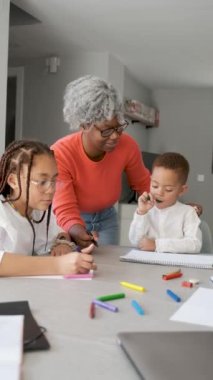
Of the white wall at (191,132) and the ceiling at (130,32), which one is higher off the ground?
the ceiling at (130,32)

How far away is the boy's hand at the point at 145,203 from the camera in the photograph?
147 centimetres

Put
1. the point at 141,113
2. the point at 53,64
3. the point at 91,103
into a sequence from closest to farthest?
the point at 91,103 → the point at 53,64 → the point at 141,113

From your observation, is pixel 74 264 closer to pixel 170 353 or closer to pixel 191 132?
pixel 170 353

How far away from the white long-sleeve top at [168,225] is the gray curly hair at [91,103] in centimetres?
39

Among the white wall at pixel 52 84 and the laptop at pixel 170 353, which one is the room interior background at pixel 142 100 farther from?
the laptop at pixel 170 353

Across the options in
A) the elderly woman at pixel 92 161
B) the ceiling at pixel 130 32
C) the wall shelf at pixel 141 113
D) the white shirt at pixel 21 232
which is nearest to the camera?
the white shirt at pixel 21 232

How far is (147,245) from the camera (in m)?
1.44

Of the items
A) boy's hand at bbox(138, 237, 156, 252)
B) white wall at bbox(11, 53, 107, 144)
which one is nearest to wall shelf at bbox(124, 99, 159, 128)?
white wall at bbox(11, 53, 107, 144)

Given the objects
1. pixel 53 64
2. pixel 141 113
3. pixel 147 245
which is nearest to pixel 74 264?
pixel 147 245

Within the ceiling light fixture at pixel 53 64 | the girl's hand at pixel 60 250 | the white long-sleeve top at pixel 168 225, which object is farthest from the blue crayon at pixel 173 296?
the ceiling light fixture at pixel 53 64

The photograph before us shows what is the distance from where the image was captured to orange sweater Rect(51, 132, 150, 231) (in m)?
1.50

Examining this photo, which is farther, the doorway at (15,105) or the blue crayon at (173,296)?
the doorway at (15,105)

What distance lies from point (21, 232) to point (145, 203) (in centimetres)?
48

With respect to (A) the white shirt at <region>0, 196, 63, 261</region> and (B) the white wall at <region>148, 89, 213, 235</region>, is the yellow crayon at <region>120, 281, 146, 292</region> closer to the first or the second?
(A) the white shirt at <region>0, 196, 63, 261</region>
